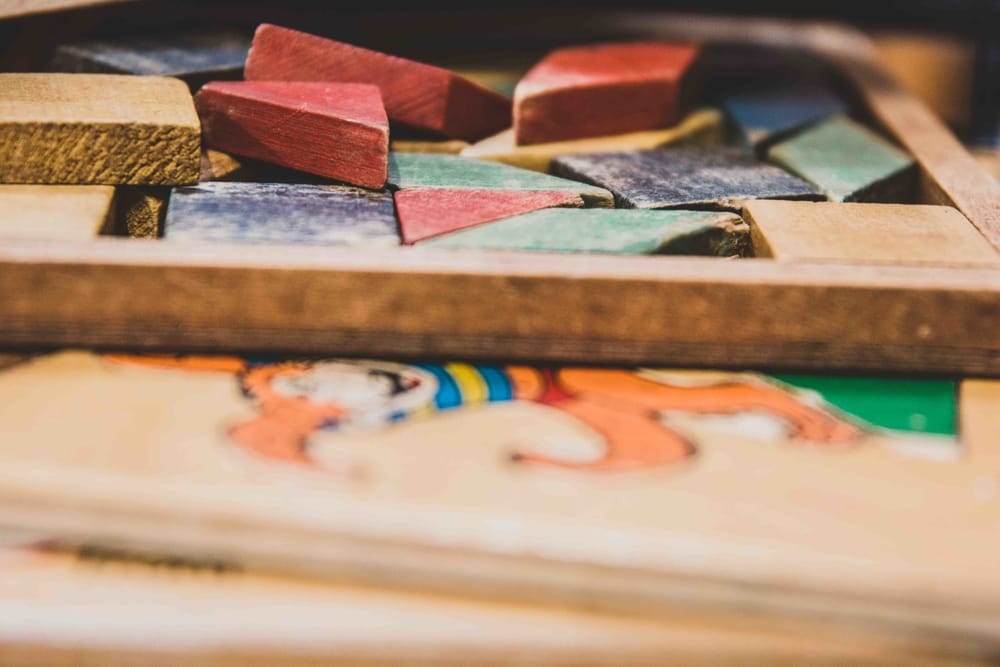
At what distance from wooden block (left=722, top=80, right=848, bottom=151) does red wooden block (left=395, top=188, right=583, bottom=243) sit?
2.06 feet

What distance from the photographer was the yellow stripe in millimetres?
1086

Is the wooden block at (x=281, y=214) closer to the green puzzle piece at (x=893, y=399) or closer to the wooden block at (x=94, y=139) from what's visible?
the wooden block at (x=94, y=139)

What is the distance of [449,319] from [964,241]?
25.2 inches

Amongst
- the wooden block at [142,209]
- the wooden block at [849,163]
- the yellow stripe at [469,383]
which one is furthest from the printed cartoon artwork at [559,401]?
the wooden block at [849,163]

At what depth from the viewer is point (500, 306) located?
1.10 m

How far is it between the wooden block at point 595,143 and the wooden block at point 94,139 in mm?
470

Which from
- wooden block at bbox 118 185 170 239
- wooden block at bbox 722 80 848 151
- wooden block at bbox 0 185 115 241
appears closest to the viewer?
wooden block at bbox 0 185 115 241

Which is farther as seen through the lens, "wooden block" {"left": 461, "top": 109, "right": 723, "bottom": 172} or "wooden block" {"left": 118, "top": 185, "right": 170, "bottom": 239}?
"wooden block" {"left": 461, "top": 109, "right": 723, "bottom": 172}

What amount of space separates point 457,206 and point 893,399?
58 cm

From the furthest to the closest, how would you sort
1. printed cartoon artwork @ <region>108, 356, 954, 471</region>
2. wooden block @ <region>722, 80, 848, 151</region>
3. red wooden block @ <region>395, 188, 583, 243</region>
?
wooden block @ <region>722, 80, 848, 151</region>, red wooden block @ <region>395, 188, 583, 243</region>, printed cartoon artwork @ <region>108, 356, 954, 471</region>

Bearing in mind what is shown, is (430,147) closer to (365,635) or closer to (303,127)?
(303,127)

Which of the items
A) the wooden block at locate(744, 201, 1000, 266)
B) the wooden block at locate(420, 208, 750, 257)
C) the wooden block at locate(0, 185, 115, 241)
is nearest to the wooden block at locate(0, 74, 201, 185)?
the wooden block at locate(0, 185, 115, 241)

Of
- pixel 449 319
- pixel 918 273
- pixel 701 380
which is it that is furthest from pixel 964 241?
pixel 449 319

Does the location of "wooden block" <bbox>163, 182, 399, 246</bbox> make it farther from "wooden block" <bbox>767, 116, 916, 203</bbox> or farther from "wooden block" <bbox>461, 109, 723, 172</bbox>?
"wooden block" <bbox>767, 116, 916, 203</bbox>
